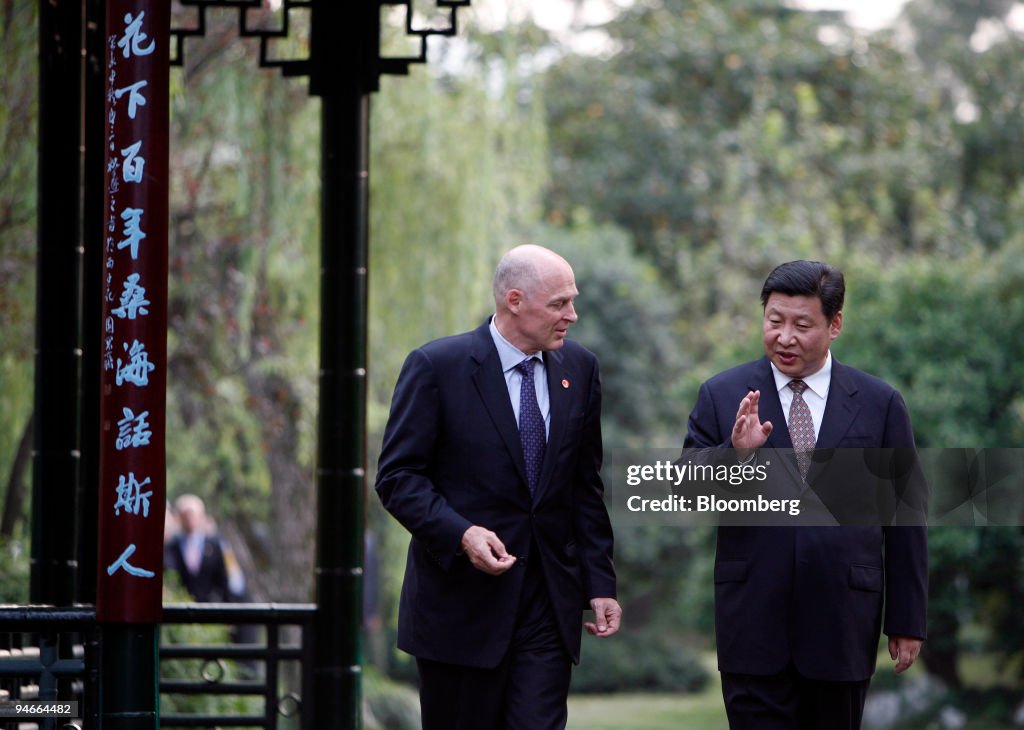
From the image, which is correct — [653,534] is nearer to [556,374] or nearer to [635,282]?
[635,282]

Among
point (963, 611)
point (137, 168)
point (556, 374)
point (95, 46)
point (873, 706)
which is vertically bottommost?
point (873, 706)

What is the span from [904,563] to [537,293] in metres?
1.37

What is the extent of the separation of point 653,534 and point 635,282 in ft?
10.6

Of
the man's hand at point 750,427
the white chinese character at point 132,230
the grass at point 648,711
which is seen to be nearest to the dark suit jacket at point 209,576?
the grass at point 648,711

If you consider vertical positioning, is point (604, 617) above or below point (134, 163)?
below

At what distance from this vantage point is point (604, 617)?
473cm

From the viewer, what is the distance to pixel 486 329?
16.0 feet

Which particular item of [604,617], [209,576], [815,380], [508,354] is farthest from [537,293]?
[209,576]

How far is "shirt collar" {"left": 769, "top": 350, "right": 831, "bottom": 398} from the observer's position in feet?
15.5

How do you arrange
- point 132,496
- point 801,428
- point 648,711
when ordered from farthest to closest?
point 648,711 → point 801,428 → point 132,496

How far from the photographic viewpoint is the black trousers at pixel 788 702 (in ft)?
14.9

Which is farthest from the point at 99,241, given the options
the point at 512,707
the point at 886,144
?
the point at 886,144

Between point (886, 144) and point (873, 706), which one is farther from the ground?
point (886, 144)

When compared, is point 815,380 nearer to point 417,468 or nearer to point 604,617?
point 604,617
